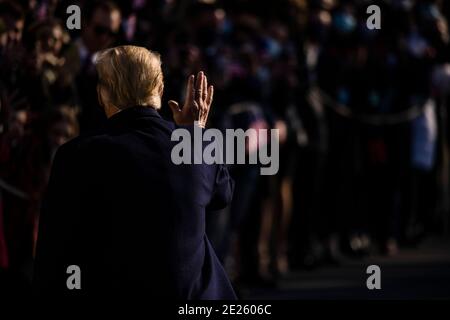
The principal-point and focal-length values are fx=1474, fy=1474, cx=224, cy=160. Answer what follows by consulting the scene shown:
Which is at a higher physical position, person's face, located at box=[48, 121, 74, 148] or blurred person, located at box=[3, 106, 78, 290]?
person's face, located at box=[48, 121, 74, 148]

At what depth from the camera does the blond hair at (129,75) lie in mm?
5234

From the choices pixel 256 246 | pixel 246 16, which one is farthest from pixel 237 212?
pixel 246 16

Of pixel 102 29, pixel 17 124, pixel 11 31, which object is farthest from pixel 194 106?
pixel 102 29

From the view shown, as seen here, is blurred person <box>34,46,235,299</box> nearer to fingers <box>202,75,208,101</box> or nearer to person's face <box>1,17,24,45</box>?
fingers <box>202,75,208,101</box>

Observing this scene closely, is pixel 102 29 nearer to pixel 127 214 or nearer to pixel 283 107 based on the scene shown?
pixel 283 107

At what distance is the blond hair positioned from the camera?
5234mm

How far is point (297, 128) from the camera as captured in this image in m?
11.8

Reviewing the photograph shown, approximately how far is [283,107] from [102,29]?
10.8 ft

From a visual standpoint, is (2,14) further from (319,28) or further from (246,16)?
(319,28)

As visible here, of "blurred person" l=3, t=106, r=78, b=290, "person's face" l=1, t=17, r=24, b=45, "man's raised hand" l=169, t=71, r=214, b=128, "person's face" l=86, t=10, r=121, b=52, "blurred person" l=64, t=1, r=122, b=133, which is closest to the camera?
"man's raised hand" l=169, t=71, r=214, b=128

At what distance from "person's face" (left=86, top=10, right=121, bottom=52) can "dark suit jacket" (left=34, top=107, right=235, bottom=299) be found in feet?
11.8

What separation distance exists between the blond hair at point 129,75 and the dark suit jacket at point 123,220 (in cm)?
13

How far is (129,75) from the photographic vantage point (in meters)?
5.23

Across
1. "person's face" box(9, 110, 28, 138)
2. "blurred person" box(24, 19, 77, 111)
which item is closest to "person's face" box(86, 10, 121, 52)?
"blurred person" box(24, 19, 77, 111)
